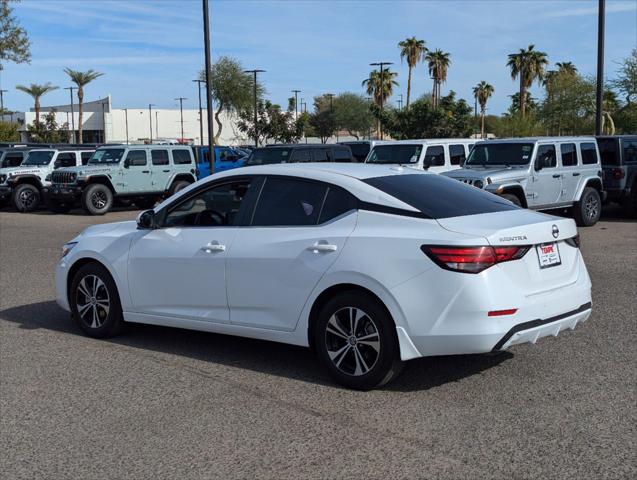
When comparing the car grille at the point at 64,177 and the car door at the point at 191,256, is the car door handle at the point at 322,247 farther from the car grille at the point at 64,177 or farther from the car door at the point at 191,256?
the car grille at the point at 64,177

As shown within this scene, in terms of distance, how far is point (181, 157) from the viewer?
24.1m

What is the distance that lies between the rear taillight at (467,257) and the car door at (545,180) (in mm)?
10323

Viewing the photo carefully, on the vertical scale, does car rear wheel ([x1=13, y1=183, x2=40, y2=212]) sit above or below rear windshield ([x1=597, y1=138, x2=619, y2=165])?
below

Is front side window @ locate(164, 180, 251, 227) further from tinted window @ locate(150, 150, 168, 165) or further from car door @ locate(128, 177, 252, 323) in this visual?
tinted window @ locate(150, 150, 168, 165)

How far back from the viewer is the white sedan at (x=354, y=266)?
5129 millimetres

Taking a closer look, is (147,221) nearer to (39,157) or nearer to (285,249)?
(285,249)

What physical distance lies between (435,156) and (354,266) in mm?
13832

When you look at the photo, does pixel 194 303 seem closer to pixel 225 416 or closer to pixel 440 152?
pixel 225 416

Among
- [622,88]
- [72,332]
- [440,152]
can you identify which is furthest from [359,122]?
[72,332]

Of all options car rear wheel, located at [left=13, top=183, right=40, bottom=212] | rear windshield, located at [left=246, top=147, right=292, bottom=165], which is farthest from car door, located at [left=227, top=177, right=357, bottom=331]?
car rear wheel, located at [left=13, top=183, right=40, bottom=212]

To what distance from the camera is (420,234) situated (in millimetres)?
5277

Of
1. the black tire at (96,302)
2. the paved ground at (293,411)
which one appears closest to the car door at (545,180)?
the paved ground at (293,411)

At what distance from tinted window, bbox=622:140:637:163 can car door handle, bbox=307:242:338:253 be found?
14.0 meters

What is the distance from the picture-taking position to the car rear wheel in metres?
23.9
